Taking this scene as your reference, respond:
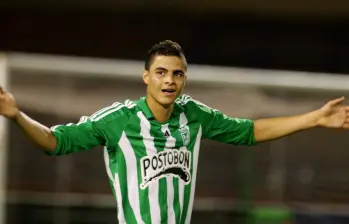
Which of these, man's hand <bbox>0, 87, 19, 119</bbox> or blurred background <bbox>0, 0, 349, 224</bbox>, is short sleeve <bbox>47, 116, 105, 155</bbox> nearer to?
man's hand <bbox>0, 87, 19, 119</bbox>

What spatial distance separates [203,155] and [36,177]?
77cm

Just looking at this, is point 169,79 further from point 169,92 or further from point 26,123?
point 26,123

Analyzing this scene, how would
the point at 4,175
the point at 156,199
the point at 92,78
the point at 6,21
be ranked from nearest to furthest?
the point at 156,199, the point at 4,175, the point at 92,78, the point at 6,21

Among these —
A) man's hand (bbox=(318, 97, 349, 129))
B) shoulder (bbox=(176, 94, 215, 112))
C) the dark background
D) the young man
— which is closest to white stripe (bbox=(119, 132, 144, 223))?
the young man

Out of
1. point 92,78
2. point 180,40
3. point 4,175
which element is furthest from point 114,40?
point 4,175

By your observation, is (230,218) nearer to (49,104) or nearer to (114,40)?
(49,104)

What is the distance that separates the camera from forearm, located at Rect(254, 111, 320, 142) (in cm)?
236

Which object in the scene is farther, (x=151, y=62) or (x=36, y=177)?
(x=36, y=177)

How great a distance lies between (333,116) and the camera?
2.35m

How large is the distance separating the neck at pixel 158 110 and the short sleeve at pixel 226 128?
123 mm

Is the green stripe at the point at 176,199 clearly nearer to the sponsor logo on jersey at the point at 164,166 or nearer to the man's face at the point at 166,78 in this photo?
the sponsor logo on jersey at the point at 164,166

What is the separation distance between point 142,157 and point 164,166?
0.22 ft

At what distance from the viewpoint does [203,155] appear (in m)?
3.82

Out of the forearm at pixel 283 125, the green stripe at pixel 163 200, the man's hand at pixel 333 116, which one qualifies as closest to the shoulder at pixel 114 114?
the green stripe at pixel 163 200
